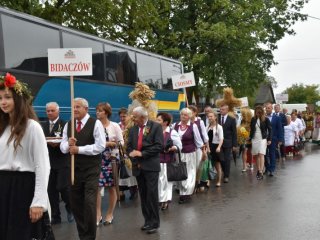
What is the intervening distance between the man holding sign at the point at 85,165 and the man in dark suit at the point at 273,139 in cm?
757

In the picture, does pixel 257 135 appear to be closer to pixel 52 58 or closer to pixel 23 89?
pixel 52 58

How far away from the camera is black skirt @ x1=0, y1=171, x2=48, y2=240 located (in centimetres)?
369

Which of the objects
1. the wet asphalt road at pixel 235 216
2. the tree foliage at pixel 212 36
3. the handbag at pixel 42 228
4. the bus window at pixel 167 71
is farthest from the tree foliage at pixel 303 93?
the handbag at pixel 42 228

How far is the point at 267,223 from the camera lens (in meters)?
7.22

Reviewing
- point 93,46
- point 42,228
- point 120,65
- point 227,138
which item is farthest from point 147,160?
point 120,65

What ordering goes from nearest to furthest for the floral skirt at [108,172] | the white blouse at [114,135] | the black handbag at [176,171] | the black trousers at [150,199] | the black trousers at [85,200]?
the black trousers at [85,200]
the black trousers at [150,199]
the floral skirt at [108,172]
the white blouse at [114,135]
the black handbag at [176,171]

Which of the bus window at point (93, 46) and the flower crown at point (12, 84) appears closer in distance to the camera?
the flower crown at point (12, 84)

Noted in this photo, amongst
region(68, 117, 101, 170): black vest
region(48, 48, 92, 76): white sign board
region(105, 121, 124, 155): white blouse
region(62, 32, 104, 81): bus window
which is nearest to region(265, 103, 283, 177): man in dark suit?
region(62, 32, 104, 81): bus window

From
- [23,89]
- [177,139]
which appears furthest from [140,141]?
[23,89]

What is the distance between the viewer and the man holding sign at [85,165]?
19.9 feet

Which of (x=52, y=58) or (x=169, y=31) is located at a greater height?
(x=169, y=31)

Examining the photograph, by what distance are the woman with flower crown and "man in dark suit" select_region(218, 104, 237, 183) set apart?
8.39 metres

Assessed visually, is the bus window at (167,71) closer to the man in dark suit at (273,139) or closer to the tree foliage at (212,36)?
the tree foliage at (212,36)

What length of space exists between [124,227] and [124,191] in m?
3.61
